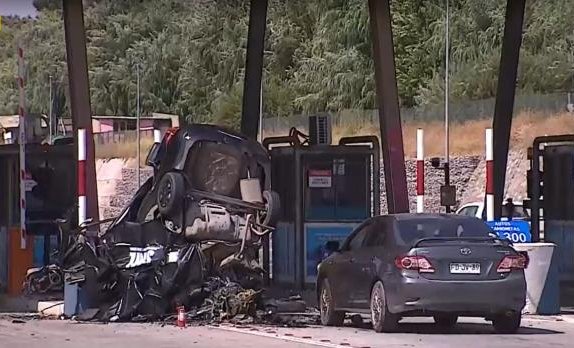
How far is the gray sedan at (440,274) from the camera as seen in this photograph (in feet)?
48.0

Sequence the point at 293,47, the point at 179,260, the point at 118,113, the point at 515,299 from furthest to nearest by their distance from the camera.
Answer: the point at 118,113 < the point at 293,47 < the point at 179,260 < the point at 515,299

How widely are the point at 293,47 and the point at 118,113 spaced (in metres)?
12.4

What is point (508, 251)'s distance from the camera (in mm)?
14875

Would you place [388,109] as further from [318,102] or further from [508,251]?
[318,102]

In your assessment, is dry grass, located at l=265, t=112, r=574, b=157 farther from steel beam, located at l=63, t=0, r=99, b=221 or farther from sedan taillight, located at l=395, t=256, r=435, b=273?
sedan taillight, located at l=395, t=256, r=435, b=273

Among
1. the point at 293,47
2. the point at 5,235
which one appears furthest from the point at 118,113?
the point at 5,235

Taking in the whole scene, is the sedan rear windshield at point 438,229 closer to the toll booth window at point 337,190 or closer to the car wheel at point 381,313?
the car wheel at point 381,313

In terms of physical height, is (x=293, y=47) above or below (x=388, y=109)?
above

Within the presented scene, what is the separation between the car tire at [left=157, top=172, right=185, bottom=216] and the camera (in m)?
17.5

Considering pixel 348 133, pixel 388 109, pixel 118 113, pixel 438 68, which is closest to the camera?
pixel 388 109

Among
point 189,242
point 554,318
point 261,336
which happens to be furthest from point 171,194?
point 554,318

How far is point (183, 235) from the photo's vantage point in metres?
17.6

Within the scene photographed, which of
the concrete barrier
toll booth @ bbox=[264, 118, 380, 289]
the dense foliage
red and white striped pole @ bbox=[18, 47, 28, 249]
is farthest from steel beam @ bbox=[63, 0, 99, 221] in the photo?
the dense foliage

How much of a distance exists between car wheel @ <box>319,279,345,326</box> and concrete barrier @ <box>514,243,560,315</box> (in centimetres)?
313
